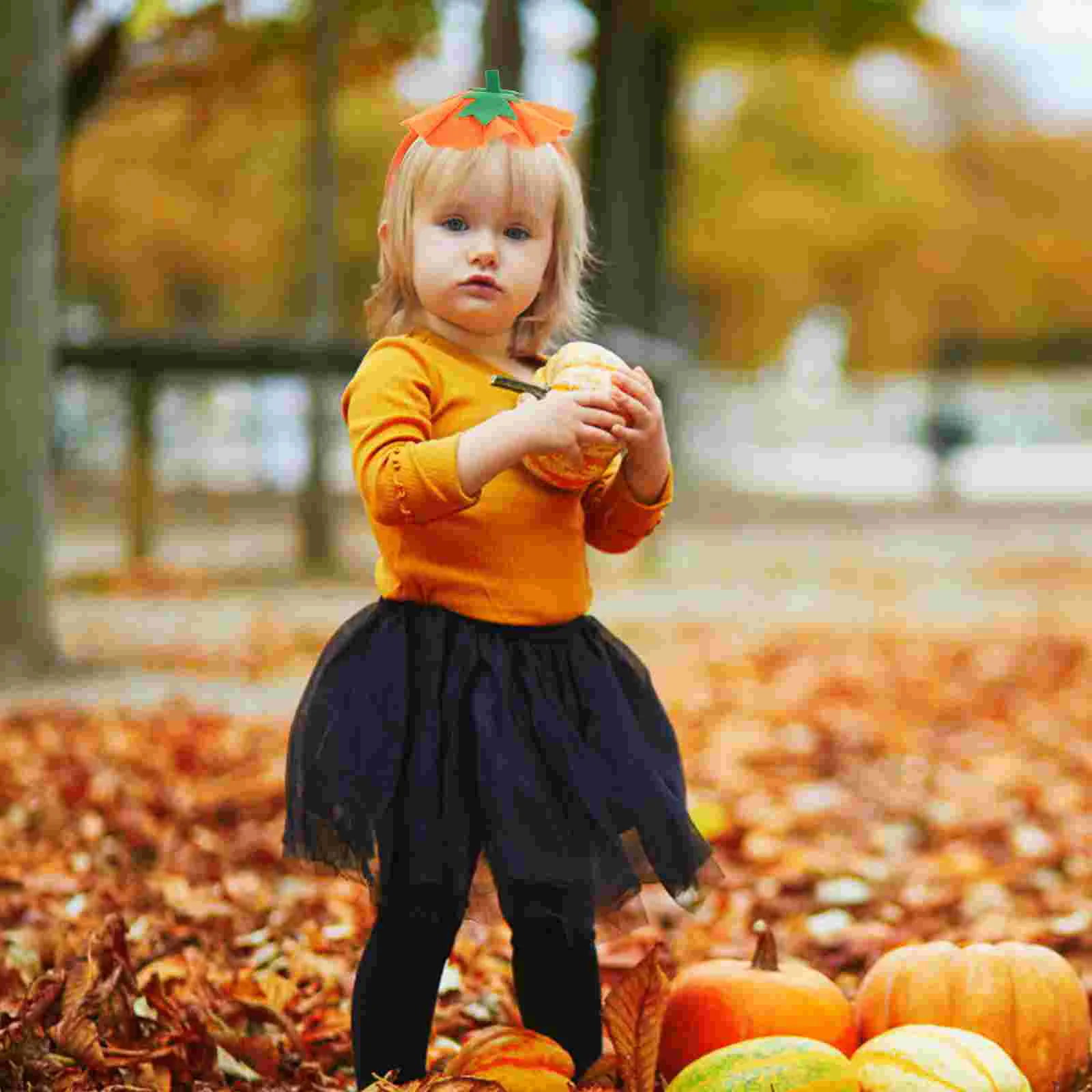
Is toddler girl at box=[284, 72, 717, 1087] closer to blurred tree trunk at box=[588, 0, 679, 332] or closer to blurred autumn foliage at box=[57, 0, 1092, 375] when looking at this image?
blurred tree trunk at box=[588, 0, 679, 332]

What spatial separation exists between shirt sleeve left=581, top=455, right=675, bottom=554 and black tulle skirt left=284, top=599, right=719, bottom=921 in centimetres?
15

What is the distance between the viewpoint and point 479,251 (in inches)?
88.0

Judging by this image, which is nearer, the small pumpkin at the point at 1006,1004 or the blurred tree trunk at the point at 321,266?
the small pumpkin at the point at 1006,1004

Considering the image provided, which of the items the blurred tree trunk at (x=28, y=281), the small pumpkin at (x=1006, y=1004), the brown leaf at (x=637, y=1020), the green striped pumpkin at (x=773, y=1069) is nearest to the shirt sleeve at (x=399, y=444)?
the brown leaf at (x=637, y=1020)

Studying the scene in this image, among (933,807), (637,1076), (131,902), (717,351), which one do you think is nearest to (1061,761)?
(933,807)

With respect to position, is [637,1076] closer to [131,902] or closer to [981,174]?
[131,902]

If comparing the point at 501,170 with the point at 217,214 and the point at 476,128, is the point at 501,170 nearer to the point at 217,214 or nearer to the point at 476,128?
the point at 476,128

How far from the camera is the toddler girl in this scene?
7.34 ft

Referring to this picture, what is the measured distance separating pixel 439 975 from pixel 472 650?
0.48 meters

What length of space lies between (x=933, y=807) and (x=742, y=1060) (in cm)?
291

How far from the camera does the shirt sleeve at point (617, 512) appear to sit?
2357 millimetres

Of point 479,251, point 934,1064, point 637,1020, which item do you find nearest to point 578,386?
point 479,251

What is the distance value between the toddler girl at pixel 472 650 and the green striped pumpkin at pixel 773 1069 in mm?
224

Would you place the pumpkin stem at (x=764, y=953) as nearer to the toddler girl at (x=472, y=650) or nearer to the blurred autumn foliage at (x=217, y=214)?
the toddler girl at (x=472, y=650)
